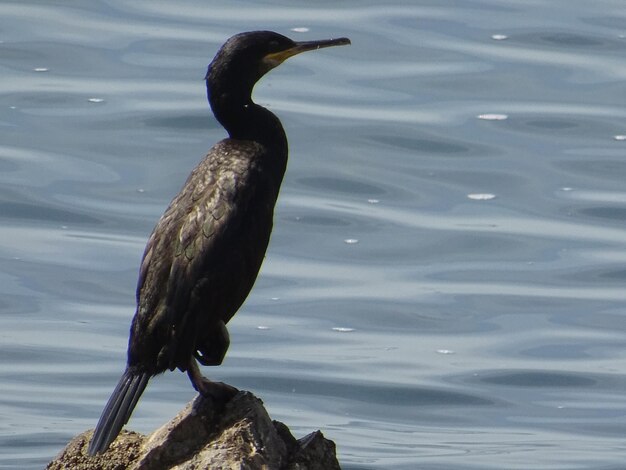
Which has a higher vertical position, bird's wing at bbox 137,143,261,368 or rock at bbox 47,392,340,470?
bird's wing at bbox 137,143,261,368

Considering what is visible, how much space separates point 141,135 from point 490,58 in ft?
10.1

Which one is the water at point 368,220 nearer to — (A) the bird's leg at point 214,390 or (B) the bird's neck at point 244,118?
(B) the bird's neck at point 244,118

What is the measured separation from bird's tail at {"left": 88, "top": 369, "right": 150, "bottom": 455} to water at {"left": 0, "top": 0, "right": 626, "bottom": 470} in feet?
8.74

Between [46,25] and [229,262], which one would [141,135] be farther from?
[229,262]

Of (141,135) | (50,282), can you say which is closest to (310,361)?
(50,282)

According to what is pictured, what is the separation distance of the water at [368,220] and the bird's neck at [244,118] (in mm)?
2510

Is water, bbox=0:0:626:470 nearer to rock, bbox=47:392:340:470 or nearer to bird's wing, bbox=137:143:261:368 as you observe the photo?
bird's wing, bbox=137:143:261:368

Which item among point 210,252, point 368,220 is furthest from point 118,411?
point 368,220

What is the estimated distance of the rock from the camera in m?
5.82

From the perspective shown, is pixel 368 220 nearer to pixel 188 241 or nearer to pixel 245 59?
pixel 245 59

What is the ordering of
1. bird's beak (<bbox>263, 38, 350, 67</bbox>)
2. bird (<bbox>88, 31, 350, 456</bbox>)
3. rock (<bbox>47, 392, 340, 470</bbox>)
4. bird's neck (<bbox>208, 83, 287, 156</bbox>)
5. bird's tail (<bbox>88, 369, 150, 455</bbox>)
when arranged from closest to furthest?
rock (<bbox>47, 392, 340, 470</bbox>), bird's tail (<bbox>88, 369, 150, 455</bbox>), bird (<bbox>88, 31, 350, 456</bbox>), bird's neck (<bbox>208, 83, 287, 156</bbox>), bird's beak (<bbox>263, 38, 350, 67</bbox>)

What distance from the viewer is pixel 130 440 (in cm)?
617

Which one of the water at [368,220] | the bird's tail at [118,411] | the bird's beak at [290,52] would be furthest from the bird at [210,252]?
the water at [368,220]

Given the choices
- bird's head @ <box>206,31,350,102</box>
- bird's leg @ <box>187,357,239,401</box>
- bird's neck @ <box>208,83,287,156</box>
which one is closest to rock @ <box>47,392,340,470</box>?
bird's leg @ <box>187,357,239,401</box>
